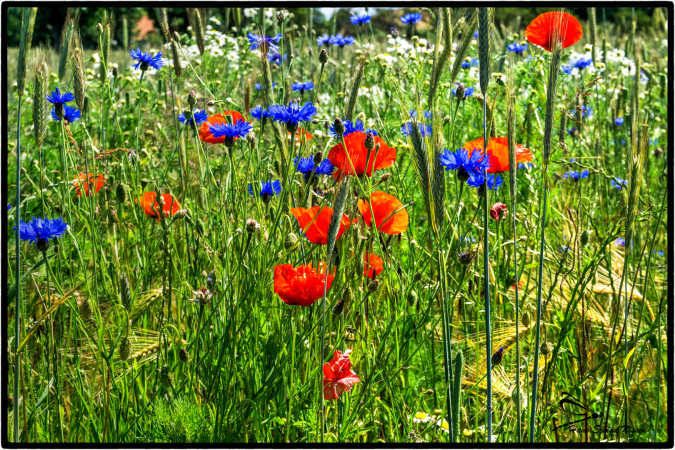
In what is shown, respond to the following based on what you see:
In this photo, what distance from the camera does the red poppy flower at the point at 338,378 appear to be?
3.57ft

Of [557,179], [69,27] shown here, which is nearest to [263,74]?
[69,27]

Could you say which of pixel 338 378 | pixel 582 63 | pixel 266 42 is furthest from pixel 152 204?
pixel 582 63

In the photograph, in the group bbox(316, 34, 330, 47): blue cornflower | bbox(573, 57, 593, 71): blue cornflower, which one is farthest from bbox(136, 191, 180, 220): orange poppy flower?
bbox(573, 57, 593, 71): blue cornflower

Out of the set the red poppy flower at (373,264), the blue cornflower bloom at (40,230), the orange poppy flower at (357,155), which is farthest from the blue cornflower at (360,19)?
the blue cornflower bloom at (40,230)

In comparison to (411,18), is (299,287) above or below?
below

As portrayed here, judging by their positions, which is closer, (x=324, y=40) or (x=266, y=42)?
(x=266, y=42)

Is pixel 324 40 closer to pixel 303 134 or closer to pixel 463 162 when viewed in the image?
pixel 303 134

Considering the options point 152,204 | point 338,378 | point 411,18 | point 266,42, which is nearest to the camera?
point 338,378

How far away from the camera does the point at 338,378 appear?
110 centimetres

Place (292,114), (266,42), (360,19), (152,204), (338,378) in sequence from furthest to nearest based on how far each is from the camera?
(360,19) < (266,42) < (152,204) < (292,114) < (338,378)

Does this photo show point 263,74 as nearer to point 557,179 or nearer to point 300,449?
point 300,449

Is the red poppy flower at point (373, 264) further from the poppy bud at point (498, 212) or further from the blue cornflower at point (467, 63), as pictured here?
the blue cornflower at point (467, 63)

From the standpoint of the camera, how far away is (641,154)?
0.89 metres

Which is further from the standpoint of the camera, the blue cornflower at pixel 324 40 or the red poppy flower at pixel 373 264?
the blue cornflower at pixel 324 40
